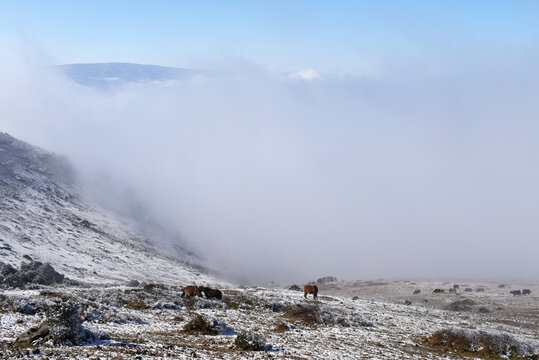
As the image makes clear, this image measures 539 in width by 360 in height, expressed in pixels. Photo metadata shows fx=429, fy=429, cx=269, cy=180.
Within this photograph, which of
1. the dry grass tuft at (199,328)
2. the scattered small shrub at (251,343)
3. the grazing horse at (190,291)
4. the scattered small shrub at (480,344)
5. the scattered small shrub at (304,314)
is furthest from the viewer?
the grazing horse at (190,291)

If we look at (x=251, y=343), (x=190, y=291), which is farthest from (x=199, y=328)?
(x=190, y=291)

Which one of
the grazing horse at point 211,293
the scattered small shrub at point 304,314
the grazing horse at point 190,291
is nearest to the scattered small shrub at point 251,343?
the scattered small shrub at point 304,314

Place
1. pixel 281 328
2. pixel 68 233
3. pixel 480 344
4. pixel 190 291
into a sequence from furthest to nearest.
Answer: pixel 68 233
pixel 190 291
pixel 480 344
pixel 281 328

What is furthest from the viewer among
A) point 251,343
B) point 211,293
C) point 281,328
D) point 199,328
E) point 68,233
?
point 68,233

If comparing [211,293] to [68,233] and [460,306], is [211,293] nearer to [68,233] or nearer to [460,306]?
[460,306]

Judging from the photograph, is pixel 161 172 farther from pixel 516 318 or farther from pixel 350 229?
pixel 516 318

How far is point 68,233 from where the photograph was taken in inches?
2822

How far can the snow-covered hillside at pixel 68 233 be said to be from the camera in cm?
5725

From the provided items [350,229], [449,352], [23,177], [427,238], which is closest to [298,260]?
[350,229]

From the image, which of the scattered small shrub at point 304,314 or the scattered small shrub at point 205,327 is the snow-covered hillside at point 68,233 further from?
the scattered small shrub at point 205,327

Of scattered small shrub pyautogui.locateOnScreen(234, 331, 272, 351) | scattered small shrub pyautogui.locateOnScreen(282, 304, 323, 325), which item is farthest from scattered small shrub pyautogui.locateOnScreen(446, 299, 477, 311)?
scattered small shrub pyautogui.locateOnScreen(234, 331, 272, 351)

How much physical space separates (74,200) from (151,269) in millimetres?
38244

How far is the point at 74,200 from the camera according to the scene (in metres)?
96.5

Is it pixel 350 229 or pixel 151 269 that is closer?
pixel 151 269
